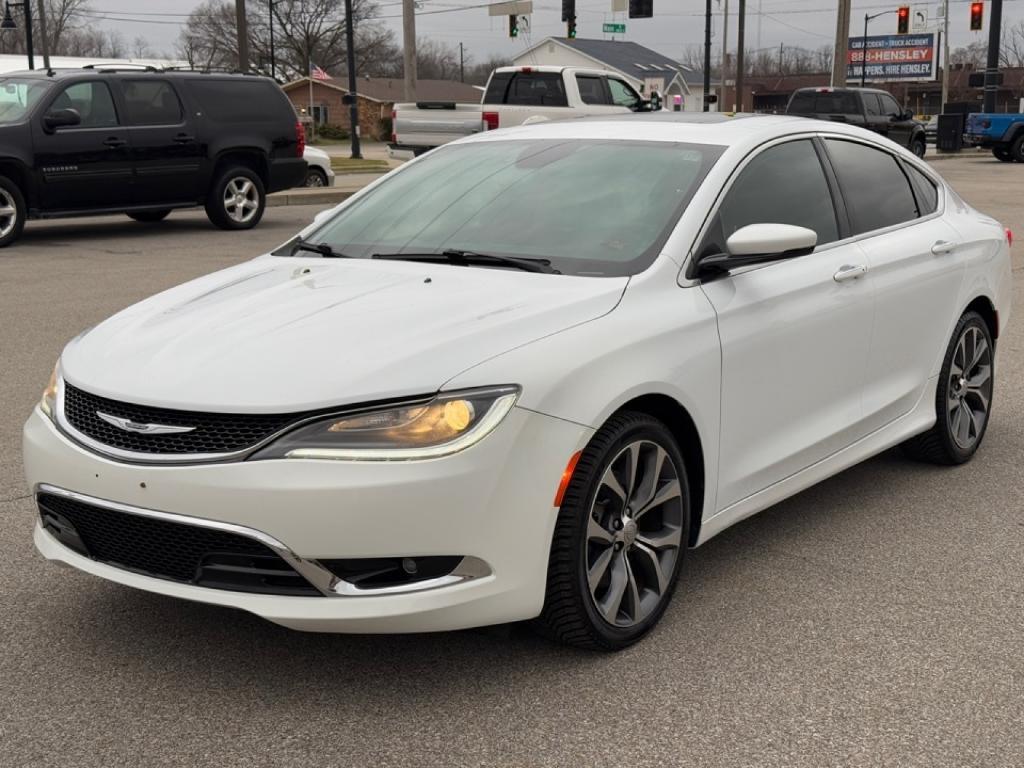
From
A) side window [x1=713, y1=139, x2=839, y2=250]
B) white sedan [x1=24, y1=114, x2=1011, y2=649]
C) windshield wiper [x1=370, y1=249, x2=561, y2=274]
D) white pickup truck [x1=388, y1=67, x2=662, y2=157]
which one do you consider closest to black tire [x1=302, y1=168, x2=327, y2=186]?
white pickup truck [x1=388, y1=67, x2=662, y2=157]

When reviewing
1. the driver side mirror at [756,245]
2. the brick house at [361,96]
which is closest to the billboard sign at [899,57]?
the brick house at [361,96]

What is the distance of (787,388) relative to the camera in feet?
14.5

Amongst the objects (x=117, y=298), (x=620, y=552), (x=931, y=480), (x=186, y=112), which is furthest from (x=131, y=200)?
(x=620, y=552)

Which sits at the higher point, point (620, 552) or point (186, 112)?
point (186, 112)

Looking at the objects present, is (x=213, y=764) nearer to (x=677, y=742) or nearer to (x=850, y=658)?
(x=677, y=742)

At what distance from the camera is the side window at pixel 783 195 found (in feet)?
14.7

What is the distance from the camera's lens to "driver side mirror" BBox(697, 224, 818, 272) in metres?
4.09

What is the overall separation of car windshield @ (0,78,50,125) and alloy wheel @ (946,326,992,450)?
11.5 meters

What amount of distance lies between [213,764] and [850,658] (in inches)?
73.2

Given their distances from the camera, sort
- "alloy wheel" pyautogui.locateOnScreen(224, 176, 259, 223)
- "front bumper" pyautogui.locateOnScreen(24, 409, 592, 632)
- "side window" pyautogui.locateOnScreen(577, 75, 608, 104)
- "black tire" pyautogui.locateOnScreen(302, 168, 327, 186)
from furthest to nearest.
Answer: "side window" pyautogui.locateOnScreen(577, 75, 608, 104)
"black tire" pyautogui.locateOnScreen(302, 168, 327, 186)
"alloy wheel" pyautogui.locateOnScreen(224, 176, 259, 223)
"front bumper" pyautogui.locateOnScreen(24, 409, 592, 632)

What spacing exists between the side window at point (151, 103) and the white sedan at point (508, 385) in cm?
1063

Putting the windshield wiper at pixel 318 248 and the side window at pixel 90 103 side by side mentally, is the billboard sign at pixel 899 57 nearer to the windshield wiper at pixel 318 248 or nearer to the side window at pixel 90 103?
the side window at pixel 90 103

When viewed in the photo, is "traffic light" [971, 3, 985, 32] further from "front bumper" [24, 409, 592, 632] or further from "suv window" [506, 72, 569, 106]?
"front bumper" [24, 409, 592, 632]

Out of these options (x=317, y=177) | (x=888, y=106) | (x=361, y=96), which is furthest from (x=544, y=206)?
(x=361, y=96)
